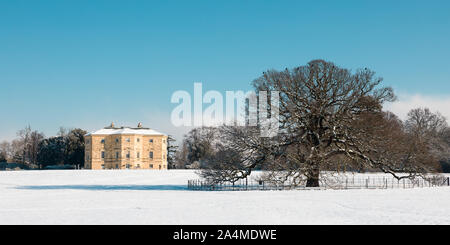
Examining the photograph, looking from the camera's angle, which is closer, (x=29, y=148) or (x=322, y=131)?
(x=322, y=131)

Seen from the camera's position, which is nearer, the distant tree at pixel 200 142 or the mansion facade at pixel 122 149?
the mansion facade at pixel 122 149

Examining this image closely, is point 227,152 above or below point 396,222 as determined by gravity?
above

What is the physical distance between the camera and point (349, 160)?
33438mm

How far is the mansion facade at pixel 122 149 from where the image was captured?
3425 inches

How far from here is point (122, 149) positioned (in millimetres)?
86812

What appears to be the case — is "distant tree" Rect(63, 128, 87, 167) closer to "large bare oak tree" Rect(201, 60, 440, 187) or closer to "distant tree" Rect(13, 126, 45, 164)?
"distant tree" Rect(13, 126, 45, 164)

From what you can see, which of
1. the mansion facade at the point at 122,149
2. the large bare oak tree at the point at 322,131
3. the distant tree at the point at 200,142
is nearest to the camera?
the large bare oak tree at the point at 322,131

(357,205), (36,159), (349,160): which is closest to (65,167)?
(36,159)

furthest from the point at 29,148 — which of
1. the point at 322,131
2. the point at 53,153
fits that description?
the point at 322,131

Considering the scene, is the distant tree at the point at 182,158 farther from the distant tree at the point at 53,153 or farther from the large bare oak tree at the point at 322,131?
the large bare oak tree at the point at 322,131

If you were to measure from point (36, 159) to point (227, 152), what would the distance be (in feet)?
252

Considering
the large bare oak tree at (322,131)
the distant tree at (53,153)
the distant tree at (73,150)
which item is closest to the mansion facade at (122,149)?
the distant tree at (73,150)

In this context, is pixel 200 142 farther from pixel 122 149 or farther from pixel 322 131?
pixel 322 131
